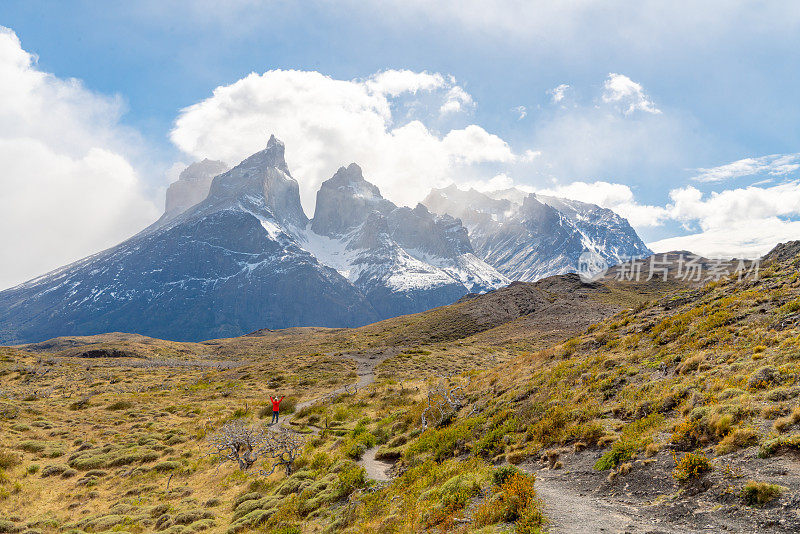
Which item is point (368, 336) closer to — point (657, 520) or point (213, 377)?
point (213, 377)

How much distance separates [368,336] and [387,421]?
306ft

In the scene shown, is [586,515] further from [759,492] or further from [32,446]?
[32,446]

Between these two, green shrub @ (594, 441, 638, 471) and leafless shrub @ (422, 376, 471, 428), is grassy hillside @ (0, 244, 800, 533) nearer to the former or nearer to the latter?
green shrub @ (594, 441, 638, 471)

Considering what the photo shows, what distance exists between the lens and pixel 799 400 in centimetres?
992

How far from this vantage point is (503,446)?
1545cm

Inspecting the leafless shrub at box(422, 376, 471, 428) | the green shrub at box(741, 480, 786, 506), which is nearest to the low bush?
the green shrub at box(741, 480, 786, 506)

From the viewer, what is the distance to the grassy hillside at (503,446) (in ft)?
30.2

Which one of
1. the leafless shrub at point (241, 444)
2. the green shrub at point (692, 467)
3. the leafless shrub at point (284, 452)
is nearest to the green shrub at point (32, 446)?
the leafless shrub at point (241, 444)

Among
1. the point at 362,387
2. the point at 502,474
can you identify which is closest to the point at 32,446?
the point at 362,387

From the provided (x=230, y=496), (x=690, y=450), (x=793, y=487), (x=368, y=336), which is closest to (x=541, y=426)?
(x=690, y=450)

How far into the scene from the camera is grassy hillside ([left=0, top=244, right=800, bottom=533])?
363 inches

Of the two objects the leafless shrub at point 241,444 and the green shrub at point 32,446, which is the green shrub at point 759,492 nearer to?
the leafless shrub at point 241,444

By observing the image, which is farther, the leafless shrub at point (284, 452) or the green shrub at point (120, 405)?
the green shrub at point (120, 405)

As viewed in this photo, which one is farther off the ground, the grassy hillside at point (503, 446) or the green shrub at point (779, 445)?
the green shrub at point (779, 445)
